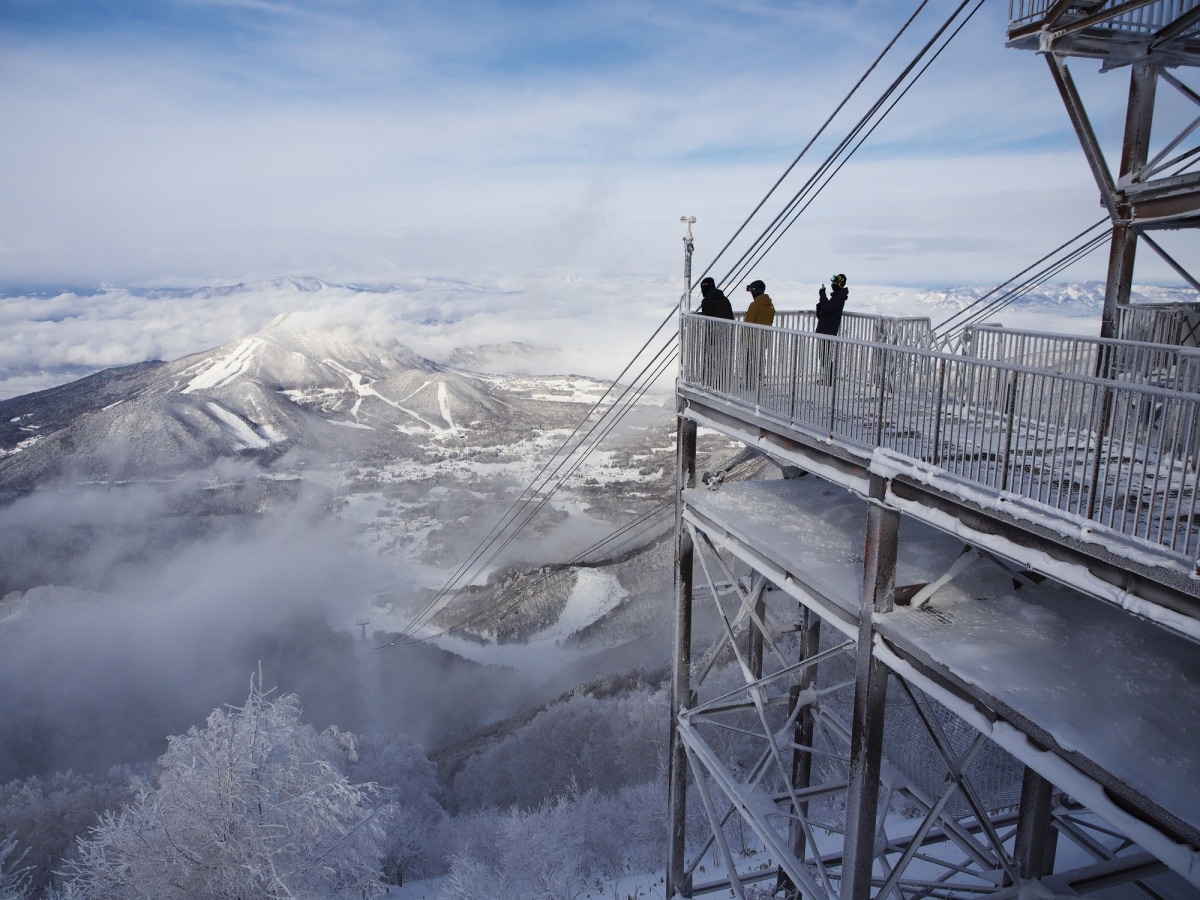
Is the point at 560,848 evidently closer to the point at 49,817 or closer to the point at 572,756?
the point at 572,756

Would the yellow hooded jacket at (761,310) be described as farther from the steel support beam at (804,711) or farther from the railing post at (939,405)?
the steel support beam at (804,711)

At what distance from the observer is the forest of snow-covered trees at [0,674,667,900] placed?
43.5 ft

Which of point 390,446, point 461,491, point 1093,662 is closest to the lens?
point 1093,662

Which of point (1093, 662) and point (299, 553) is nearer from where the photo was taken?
point (1093, 662)

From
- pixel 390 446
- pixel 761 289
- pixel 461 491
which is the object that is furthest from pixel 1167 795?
pixel 390 446

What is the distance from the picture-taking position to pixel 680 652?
32.0 feet

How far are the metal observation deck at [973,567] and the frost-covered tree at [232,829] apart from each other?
8.32 m

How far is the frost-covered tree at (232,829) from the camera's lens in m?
13.0

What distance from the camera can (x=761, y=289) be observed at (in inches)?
339

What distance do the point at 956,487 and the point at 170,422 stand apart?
367 feet

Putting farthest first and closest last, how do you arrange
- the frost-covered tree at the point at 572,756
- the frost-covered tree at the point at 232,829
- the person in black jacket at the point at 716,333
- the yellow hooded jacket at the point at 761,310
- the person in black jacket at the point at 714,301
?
the frost-covered tree at the point at 572,756
the frost-covered tree at the point at 232,829
the person in black jacket at the point at 714,301
the yellow hooded jacket at the point at 761,310
the person in black jacket at the point at 716,333

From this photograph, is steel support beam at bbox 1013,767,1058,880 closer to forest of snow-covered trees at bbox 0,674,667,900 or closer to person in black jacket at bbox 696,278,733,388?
person in black jacket at bbox 696,278,733,388

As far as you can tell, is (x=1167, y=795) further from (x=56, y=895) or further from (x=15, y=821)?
(x=15, y=821)

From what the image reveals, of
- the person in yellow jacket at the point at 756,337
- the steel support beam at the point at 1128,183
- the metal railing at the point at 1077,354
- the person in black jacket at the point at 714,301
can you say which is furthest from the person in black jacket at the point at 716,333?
the steel support beam at the point at 1128,183
